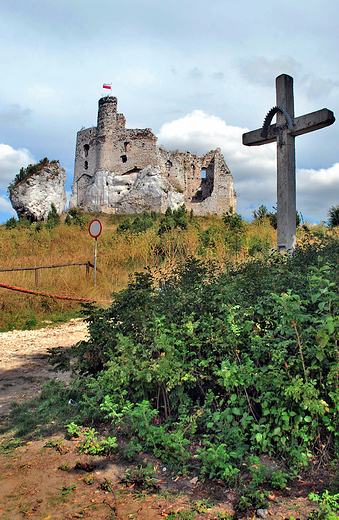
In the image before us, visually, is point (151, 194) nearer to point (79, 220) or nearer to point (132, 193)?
point (132, 193)

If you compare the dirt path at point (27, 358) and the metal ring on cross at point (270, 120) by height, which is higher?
the metal ring on cross at point (270, 120)

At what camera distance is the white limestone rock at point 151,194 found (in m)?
35.3

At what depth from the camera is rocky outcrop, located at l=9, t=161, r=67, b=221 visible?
3341 cm

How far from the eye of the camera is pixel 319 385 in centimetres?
208

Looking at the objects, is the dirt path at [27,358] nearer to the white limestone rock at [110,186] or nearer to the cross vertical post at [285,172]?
the cross vertical post at [285,172]

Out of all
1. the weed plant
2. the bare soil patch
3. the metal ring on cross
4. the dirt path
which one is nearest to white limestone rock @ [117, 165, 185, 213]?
the dirt path

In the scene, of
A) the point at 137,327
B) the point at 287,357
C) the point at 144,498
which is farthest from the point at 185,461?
the point at 137,327

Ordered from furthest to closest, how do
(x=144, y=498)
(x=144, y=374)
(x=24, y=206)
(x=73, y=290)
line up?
(x=24, y=206)
(x=73, y=290)
(x=144, y=374)
(x=144, y=498)

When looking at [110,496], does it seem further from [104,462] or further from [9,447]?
[9,447]

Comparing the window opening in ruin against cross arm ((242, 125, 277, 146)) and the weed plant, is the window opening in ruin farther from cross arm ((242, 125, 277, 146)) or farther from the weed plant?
the weed plant

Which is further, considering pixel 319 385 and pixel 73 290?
pixel 73 290

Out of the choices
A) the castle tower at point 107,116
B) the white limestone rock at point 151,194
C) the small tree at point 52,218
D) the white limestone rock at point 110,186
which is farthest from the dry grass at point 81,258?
the castle tower at point 107,116

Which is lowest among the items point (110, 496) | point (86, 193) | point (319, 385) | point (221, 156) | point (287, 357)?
point (110, 496)

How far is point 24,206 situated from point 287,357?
34908mm
